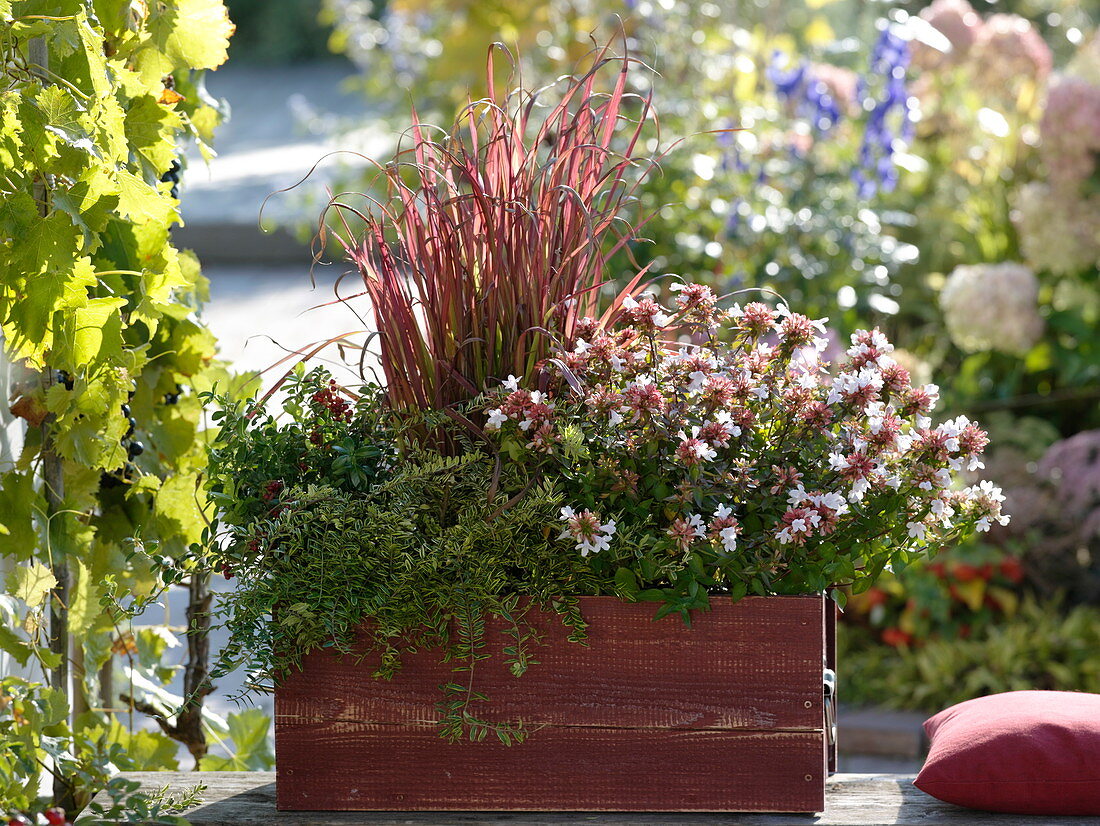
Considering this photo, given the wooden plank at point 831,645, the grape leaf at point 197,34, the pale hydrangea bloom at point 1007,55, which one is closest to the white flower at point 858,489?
the wooden plank at point 831,645

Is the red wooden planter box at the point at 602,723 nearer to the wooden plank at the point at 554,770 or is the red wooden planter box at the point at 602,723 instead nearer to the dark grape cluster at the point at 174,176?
the wooden plank at the point at 554,770

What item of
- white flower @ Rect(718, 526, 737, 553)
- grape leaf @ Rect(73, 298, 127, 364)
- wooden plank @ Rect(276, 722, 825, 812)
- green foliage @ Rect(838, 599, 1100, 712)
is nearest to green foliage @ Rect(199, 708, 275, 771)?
wooden plank @ Rect(276, 722, 825, 812)

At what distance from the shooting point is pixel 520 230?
1260 mm

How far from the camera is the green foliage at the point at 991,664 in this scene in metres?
2.94

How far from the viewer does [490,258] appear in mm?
1275

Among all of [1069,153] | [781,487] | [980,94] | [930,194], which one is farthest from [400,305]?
[980,94]

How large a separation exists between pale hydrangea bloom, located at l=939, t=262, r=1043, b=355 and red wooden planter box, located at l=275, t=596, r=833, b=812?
2314 mm

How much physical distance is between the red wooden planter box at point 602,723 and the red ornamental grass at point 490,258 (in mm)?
297

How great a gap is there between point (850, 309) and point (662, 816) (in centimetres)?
249

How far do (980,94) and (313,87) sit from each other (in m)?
8.99

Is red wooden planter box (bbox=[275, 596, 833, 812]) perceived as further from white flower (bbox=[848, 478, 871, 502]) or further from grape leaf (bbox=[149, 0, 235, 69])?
grape leaf (bbox=[149, 0, 235, 69])

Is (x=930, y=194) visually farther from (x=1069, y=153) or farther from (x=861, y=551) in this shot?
(x=861, y=551)

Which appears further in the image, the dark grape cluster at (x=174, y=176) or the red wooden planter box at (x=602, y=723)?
the dark grape cluster at (x=174, y=176)

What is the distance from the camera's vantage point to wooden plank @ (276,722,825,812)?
1.21 m
